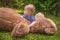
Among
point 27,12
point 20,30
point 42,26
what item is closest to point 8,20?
point 20,30

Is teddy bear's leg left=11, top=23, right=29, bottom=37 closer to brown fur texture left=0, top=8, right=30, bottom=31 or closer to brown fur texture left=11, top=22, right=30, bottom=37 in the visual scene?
brown fur texture left=11, top=22, right=30, bottom=37

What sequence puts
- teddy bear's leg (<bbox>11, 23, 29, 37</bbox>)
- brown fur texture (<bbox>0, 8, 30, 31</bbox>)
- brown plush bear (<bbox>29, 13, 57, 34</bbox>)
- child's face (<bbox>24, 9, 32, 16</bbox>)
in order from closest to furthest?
teddy bear's leg (<bbox>11, 23, 29, 37</bbox>)
brown fur texture (<bbox>0, 8, 30, 31</bbox>)
brown plush bear (<bbox>29, 13, 57, 34</bbox>)
child's face (<bbox>24, 9, 32, 16</bbox>)

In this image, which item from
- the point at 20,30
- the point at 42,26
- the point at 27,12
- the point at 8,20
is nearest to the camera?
the point at 20,30

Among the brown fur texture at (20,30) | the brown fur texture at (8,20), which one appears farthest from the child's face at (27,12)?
the brown fur texture at (20,30)

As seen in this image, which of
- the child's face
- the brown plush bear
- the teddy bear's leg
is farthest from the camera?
the child's face

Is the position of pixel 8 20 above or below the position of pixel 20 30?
above

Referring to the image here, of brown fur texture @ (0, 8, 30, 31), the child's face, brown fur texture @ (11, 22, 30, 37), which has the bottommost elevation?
brown fur texture @ (11, 22, 30, 37)

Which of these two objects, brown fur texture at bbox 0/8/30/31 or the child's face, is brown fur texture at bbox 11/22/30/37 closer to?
brown fur texture at bbox 0/8/30/31

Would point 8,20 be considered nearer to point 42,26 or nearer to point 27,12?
point 27,12

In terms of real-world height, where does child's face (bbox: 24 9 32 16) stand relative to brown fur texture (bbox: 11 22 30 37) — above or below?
above

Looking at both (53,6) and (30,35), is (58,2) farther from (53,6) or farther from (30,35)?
(30,35)

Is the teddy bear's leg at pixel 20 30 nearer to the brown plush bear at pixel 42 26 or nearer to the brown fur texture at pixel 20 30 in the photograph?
the brown fur texture at pixel 20 30

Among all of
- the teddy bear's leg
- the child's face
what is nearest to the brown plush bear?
the child's face

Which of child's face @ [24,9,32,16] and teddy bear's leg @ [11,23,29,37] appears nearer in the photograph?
teddy bear's leg @ [11,23,29,37]
